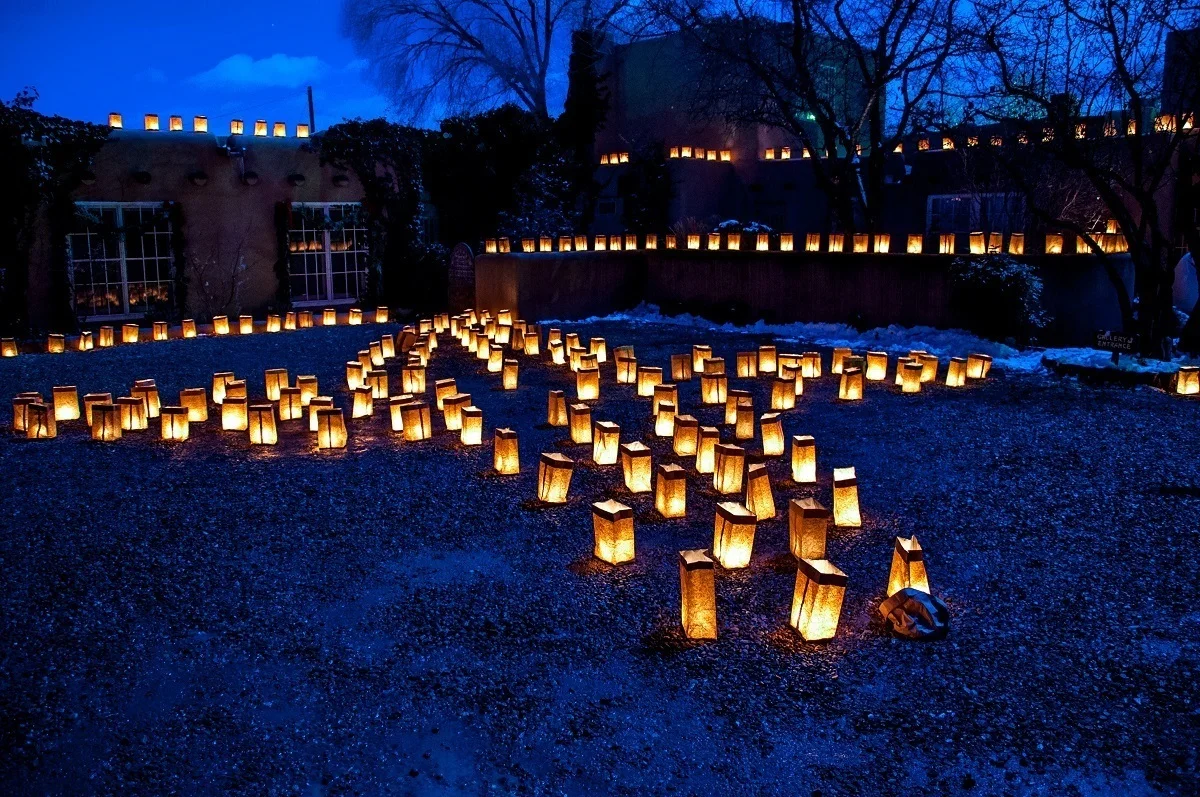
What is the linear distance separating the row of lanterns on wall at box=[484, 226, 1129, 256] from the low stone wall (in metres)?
0.24

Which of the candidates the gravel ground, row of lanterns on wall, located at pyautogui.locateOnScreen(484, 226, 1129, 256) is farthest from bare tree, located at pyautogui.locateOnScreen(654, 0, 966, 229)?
the gravel ground

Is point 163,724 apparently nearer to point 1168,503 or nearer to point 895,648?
point 895,648

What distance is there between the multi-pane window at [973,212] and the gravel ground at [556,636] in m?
11.1

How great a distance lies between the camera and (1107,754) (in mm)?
2863

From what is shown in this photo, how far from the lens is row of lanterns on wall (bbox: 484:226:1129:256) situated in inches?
442

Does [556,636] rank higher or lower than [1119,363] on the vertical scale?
lower

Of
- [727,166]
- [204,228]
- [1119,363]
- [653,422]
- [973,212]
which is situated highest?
[727,166]

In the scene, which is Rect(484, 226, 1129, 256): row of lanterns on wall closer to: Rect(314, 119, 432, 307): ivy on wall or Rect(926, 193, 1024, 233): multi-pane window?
Rect(926, 193, 1024, 233): multi-pane window

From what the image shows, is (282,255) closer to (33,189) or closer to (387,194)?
(387,194)

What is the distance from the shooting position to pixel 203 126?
51.3ft

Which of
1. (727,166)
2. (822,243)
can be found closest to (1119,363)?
(822,243)

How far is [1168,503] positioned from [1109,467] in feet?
2.60

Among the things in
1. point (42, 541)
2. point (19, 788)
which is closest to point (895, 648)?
point (19, 788)

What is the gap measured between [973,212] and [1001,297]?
803cm
